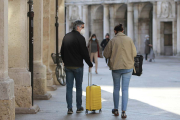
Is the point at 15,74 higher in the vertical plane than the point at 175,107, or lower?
higher

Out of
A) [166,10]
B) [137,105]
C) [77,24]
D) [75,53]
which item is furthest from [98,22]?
[75,53]

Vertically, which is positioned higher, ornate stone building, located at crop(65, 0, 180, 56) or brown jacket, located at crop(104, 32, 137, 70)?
ornate stone building, located at crop(65, 0, 180, 56)

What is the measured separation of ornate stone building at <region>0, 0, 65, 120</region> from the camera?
23.5ft

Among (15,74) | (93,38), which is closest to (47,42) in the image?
(15,74)

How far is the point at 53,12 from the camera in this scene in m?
14.8

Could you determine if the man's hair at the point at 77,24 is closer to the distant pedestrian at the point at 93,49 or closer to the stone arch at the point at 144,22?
the distant pedestrian at the point at 93,49

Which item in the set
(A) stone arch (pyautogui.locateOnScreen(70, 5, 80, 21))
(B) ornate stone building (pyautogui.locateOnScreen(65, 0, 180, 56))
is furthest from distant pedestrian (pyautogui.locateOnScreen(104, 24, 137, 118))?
(A) stone arch (pyautogui.locateOnScreen(70, 5, 80, 21))

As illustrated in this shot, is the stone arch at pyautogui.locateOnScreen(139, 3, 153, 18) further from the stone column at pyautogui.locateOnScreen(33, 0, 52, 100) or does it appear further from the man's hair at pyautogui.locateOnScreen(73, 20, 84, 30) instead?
the man's hair at pyautogui.locateOnScreen(73, 20, 84, 30)

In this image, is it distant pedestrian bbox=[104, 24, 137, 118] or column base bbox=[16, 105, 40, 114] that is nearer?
distant pedestrian bbox=[104, 24, 137, 118]

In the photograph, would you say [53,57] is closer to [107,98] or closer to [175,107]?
[107,98]

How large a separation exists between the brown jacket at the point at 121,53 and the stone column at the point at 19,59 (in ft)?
5.99

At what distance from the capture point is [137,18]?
41.8 metres

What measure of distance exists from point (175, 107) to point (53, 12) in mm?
6685

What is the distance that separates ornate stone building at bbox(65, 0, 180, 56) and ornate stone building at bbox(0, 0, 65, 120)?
2685cm
